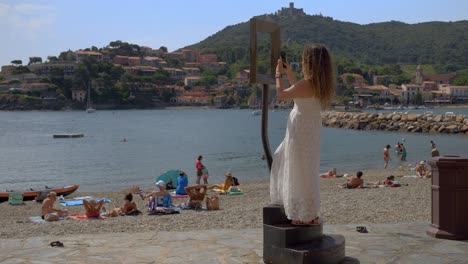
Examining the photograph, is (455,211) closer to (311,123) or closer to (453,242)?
(453,242)

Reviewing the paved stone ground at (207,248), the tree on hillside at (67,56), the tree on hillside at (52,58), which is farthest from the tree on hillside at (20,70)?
the paved stone ground at (207,248)

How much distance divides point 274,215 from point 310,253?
56 centimetres

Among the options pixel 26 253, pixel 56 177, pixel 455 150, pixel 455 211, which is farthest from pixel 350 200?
pixel 455 150

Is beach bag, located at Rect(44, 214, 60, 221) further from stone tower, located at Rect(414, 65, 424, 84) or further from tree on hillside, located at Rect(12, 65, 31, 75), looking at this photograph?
stone tower, located at Rect(414, 65, 424, 84)

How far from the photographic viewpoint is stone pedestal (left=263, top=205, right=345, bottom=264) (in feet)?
16.9

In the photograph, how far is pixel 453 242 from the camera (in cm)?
637

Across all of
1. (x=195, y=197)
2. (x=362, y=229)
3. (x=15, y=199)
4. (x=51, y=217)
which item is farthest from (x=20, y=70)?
(x=362, y=229)

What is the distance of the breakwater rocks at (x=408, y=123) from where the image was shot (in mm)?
55531

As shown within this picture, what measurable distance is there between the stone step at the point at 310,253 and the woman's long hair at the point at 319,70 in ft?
4.41

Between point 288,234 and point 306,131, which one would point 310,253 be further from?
point 306,131

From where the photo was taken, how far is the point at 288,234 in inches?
208

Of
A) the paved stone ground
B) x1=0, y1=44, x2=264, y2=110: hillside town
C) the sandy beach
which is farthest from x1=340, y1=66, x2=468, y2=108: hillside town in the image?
the paved stone ground

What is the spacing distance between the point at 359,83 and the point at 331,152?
5283 inches

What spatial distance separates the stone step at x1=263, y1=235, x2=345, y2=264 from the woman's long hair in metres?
1.34
